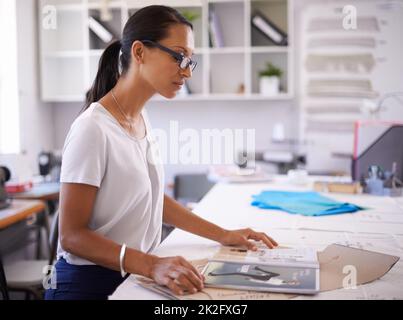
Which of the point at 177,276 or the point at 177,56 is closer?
the point at 177,276

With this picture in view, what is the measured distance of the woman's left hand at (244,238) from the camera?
1062 millimetres

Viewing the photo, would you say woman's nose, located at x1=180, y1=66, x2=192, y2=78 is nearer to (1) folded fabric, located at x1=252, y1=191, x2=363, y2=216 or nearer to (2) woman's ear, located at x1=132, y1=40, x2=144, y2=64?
(2) woman's ear, located at x1=132, y1=40, x2=144, y2=64

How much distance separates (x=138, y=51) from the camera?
40.2 inches

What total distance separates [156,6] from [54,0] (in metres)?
0.28

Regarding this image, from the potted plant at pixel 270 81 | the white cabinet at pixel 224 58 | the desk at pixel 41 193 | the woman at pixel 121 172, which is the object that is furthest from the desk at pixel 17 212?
the potted plant at pixel 270 81

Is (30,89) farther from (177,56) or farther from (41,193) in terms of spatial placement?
(177,56)

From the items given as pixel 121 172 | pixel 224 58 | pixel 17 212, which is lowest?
pixel 17 212

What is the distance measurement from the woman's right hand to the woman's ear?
459mm

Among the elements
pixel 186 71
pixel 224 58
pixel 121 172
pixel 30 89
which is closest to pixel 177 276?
pixel 121 172

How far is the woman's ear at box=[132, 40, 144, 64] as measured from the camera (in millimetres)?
1014

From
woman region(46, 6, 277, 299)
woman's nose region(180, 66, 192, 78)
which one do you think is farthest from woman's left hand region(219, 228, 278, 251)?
woman's nose region(180, 66, 192, 78)

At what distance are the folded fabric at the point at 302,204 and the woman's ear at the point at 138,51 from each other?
727 mm

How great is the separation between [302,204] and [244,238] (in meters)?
0.56

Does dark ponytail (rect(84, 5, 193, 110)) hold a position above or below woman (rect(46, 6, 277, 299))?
above
